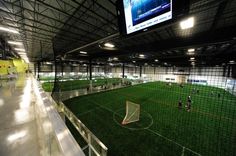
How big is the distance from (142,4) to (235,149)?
771 cm

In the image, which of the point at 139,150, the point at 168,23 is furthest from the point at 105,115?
the point at 168,23

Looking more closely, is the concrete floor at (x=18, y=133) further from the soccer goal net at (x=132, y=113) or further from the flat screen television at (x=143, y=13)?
the soccer goal net at (x=132, y=113)

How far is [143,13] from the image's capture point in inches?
82.2

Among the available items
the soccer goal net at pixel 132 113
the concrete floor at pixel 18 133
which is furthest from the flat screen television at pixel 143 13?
the soccer goal net at pixel 132 113

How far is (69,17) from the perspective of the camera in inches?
287

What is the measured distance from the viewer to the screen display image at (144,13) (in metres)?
1.81

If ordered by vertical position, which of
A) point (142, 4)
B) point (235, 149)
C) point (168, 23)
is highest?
point (142, 4)

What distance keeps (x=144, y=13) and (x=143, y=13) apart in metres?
0.02

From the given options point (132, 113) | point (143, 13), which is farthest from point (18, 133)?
point (132, 113)

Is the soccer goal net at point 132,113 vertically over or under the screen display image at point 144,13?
under

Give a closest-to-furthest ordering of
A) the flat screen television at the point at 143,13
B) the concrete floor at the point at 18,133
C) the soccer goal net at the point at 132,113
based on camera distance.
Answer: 1. the flat screen television at the point at 143,13
2. the concrete floor at the point at 18,133
3. the soccer goal net at the point at 132,113

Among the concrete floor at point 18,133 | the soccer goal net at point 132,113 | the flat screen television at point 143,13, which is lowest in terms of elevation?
the soccer goal net at point 132,113

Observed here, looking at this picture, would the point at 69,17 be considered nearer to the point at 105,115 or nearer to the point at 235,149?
the point at 105,115

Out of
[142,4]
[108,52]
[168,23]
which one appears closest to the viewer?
[168,23]
